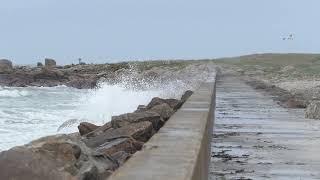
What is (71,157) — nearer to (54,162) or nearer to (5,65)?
(54,162)

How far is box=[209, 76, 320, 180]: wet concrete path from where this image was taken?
7055 millimetres

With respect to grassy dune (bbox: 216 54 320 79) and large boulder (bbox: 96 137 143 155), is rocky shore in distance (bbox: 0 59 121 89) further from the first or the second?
large boulder (bbox: 96 137 143 155)

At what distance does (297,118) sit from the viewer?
512 inches

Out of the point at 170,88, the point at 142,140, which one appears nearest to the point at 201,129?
Result: the point at 142,140

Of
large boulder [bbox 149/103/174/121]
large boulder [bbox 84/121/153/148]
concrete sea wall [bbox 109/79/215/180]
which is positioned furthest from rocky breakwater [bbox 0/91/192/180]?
large boulder [bbox 149/103/174/121]

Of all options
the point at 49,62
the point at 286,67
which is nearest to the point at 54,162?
the point at 286,67

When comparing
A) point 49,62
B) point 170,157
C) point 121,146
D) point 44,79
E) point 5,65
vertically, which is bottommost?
point 44,79

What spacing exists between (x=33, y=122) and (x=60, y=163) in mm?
17498

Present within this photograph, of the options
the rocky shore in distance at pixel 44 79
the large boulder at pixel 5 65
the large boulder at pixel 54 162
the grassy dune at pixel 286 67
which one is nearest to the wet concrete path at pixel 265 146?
the large boulder at pixel 54 162

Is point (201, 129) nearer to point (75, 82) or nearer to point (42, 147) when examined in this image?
point (42, 147)

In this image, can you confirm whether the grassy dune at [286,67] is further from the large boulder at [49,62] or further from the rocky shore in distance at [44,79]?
the large boulder at [49,62]

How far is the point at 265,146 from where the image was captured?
8.86 metres

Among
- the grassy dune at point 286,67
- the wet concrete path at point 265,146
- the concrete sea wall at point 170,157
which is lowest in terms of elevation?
the grassy dune at point 286,67

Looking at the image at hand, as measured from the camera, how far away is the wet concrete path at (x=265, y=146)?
705cm
